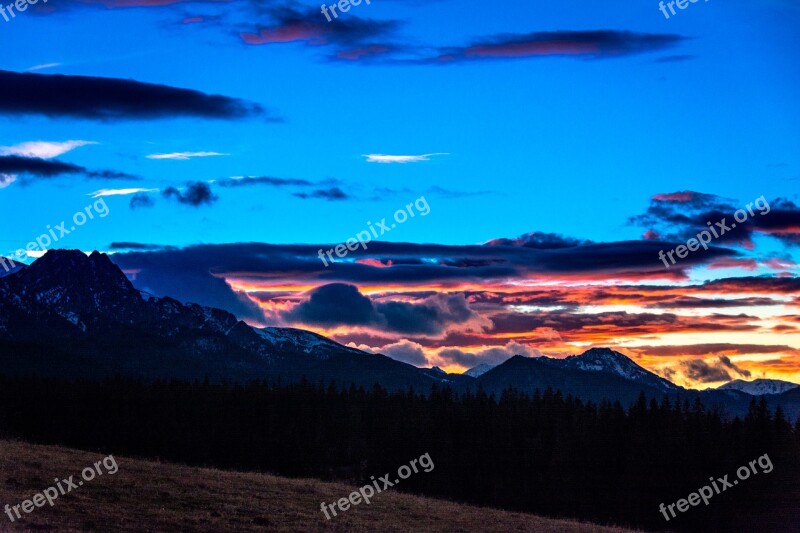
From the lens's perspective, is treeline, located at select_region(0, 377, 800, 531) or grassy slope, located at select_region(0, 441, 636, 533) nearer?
grassy slope, located at select_region(0, 441, 636, 533)

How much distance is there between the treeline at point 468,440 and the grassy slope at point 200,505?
50.2 m

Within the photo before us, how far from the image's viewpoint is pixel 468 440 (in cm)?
10956

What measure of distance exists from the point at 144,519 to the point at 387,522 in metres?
10.4

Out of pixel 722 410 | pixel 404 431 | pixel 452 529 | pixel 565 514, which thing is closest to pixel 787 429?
pixel 722 410

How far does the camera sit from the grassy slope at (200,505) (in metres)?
33.3

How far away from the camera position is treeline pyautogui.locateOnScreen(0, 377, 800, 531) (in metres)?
95.6

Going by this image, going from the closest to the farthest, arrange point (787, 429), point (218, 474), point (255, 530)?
1. point (255, 530)
2. point (218, 474)
3. point (787, 429)

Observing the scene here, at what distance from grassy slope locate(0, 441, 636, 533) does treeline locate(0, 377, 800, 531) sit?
50.2m

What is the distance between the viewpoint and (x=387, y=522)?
38.1 m

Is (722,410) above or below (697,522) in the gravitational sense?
above

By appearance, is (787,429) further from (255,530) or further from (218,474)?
(255,530)

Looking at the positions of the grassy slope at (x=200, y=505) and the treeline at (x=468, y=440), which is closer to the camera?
the grassy slope at (x=200, y=505)

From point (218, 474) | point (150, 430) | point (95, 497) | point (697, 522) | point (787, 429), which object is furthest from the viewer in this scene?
point (150, 430)

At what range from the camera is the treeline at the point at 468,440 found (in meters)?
95.6
